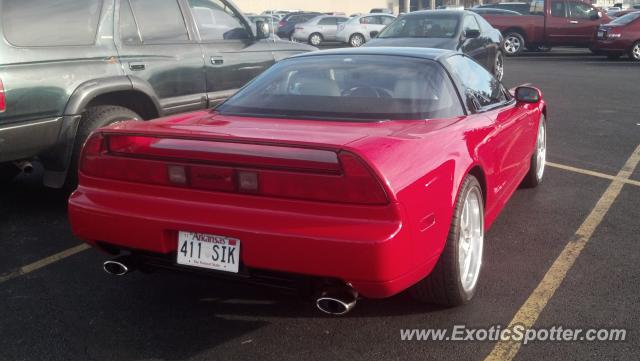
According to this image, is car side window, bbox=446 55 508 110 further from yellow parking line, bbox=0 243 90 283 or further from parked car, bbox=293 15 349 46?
parked car, bbox=293 15 349 46

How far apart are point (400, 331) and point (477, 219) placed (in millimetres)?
831

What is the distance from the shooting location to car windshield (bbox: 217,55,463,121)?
3.77m

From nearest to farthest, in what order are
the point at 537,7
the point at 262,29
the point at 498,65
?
the point at 262,29
the point at 498,65
the point at 537,7

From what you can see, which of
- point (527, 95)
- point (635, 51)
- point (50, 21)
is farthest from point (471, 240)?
point (635, 51)

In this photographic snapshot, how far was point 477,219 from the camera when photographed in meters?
3.78

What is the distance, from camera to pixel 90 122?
537cm

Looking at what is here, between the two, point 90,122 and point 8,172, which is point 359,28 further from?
point 90,122

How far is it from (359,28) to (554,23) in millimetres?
8991

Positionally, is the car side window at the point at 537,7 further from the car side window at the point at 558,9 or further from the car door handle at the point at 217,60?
the car door handle at the point at 217,60

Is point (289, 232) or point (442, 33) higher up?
point (442, 33)

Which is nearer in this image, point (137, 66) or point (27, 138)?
point (27, 138)

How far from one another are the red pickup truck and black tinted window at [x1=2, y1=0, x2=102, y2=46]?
1763cm

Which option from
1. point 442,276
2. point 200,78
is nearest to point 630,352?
point 442,276

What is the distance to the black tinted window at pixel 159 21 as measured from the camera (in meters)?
6.12
